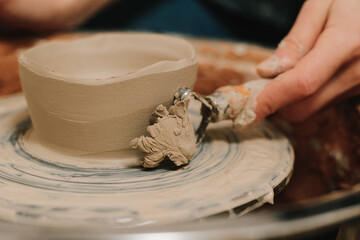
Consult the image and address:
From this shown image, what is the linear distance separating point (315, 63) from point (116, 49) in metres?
0.53

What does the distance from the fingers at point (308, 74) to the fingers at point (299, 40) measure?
48 mm

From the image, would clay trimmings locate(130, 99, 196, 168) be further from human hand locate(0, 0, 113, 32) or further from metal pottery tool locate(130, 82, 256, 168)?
human hand locate(0, 0, 113, 32)

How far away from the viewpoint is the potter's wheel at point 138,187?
64cm

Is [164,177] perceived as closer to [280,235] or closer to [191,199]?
[191,199]

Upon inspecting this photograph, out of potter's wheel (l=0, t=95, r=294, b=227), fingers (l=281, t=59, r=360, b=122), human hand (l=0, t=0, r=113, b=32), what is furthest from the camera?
human hand (l=0, t=0, r=113, b=32)

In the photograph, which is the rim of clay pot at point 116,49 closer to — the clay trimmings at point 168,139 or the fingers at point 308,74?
the clay trimmings at point 168,139

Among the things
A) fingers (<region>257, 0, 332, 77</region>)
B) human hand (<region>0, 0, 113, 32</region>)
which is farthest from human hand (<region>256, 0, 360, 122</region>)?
human hand (<region>0, 0, 113, 32</region>)

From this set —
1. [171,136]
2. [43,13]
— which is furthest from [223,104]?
[43,13]

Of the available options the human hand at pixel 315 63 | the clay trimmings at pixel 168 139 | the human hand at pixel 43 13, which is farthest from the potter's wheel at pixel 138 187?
the human hand at pixel 43 13

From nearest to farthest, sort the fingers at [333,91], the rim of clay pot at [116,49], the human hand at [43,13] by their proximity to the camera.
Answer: the rim of clay pot at [116,49] < the fingers at [333,91] < the human hand at [43,13]

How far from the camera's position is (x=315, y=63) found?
0.91 metres

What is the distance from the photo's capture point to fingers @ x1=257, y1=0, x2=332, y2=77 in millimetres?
966

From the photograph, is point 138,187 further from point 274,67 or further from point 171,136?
point 274,67

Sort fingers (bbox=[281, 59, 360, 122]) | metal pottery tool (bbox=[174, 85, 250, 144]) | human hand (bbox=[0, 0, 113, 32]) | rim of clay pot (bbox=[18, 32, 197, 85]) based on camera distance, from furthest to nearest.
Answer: human hand (bbox=[0, 0, 113, 32])
fingers (bbox=[281, 59, 360, 122])
metal pottery tool (bbox=[174, 85, 250, 144])
rim of clay pot (bbox=[18, 32, 197, 85])
